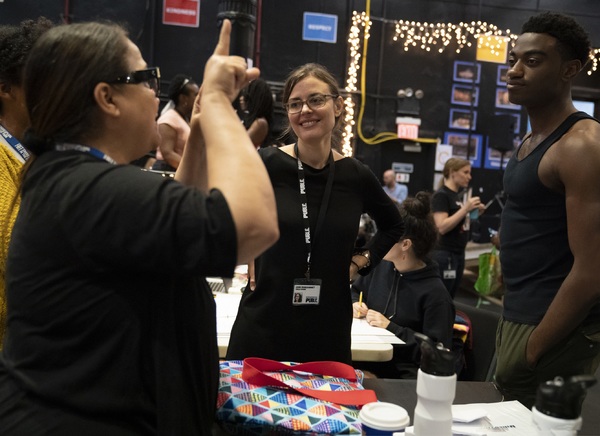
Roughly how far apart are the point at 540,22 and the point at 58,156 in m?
1.47

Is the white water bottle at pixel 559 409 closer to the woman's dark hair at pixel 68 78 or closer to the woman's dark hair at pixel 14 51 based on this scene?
the woman's dark hair at pixel 68 78

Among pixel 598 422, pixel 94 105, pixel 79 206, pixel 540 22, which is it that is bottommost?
pixel 598 422

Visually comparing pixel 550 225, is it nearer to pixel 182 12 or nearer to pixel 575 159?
pixel 575 159

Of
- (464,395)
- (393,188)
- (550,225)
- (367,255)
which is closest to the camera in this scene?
(464,395)

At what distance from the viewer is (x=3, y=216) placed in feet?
4.54

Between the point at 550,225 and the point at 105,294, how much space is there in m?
1.26

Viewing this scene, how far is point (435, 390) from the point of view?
0.94 meters

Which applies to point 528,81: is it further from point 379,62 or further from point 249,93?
point 379,62

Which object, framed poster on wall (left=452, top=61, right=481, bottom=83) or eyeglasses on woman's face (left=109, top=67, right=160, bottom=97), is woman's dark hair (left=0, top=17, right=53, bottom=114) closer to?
eyeglasses on woman's face (left=109, top=67, right=160, bottom=97)

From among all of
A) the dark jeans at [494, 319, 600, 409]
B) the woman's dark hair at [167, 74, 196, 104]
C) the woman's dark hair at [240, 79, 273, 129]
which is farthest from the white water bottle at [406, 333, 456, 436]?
the woman's dark hair at [167, 74, 196, 104]

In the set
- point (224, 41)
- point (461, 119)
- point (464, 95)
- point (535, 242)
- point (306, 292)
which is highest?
point (464, 95)

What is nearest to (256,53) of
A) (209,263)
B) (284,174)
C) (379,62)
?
(379,62)

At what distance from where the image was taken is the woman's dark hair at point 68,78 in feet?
3.09

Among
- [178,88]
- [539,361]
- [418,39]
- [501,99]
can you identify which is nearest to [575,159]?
[539,361]
